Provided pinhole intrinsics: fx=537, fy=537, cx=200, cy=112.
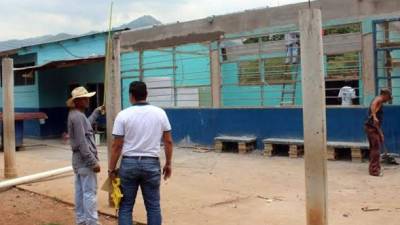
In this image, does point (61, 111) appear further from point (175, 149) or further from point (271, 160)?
point (271, 160)

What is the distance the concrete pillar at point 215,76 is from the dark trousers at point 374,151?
5118mm

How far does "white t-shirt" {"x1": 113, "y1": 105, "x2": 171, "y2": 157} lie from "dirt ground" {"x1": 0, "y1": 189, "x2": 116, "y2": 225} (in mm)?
1808

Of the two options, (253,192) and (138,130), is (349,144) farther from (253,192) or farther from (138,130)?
(138,130)

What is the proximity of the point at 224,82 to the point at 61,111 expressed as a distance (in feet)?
28.2

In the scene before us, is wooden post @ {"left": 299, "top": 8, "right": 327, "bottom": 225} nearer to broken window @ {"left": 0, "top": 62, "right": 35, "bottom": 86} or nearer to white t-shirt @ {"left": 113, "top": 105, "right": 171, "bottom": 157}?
white t-shirt @ {"left": 113, "top": 105, "right": 171, "bottom": 157}

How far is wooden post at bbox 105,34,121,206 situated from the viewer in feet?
23.2

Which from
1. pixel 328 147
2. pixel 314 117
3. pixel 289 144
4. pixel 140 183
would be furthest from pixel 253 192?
pixel 289 144

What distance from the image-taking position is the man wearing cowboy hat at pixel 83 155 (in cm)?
568

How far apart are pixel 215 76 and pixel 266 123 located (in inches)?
77.2

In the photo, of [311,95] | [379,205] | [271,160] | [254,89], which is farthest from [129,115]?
[254,89]

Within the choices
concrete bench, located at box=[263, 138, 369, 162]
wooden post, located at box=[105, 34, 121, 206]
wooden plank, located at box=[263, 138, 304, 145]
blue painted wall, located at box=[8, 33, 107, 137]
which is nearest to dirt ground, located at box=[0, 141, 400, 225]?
concrete bench, located at box=[263, 138, 369, 162]

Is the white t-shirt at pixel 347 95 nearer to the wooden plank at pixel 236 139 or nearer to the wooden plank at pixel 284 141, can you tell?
the wooden plank at pixel 284 141

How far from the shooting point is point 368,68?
11.2m

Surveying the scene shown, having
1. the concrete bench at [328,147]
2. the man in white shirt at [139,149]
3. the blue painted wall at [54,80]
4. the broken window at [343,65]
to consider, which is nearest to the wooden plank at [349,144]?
the concrete bench at [328,147]
